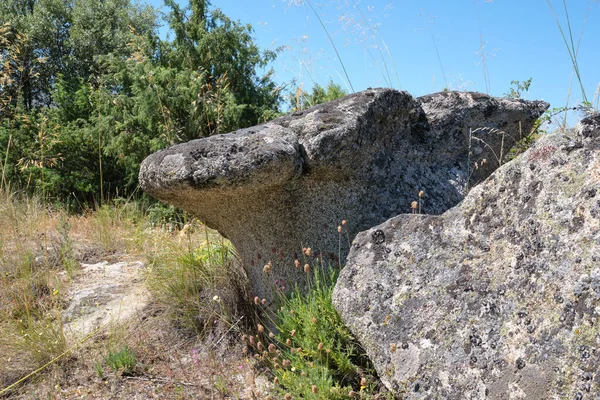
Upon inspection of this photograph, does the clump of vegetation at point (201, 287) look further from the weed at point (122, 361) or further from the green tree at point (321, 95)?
the green tree at point (321, 95)

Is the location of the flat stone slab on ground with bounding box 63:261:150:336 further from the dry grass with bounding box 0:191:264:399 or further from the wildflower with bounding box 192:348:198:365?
the wildflower with bounding box 192:348:198:365

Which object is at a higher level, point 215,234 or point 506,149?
point 506,149

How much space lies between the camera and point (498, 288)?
2104 millimetres

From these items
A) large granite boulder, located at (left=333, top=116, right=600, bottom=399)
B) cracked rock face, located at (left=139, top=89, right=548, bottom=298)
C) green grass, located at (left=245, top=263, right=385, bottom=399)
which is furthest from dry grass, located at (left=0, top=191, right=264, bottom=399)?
large granite boulder, located at (left=333, top=116, right=600, bottom=399)

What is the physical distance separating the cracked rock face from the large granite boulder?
720 millimetres

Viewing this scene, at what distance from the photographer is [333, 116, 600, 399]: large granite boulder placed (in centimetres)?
185

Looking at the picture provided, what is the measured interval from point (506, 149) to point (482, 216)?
1.94 m

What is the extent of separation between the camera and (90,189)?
29.8ft

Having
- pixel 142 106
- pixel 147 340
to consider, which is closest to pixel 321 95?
pixel 142 106

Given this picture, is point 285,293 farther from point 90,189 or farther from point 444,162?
point 90,189

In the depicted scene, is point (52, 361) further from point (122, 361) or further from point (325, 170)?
point (325, 170)

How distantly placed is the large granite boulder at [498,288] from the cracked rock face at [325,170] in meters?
0.72

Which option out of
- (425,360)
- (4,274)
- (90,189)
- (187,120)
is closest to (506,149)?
(425,360)

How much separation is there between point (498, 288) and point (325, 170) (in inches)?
52.5
